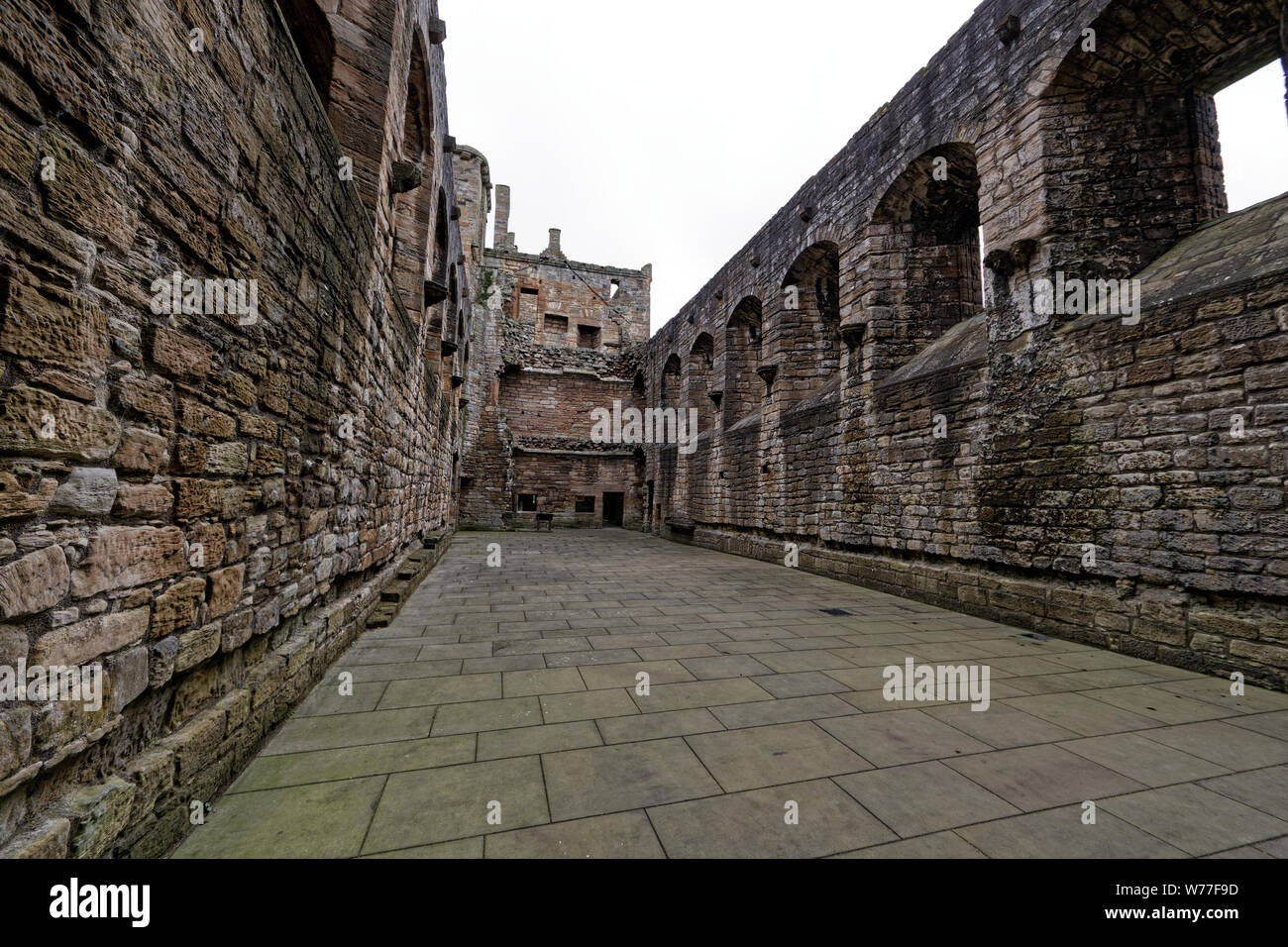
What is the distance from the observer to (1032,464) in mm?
5000

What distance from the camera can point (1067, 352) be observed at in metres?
4.70

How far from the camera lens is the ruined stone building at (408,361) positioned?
4.16ft

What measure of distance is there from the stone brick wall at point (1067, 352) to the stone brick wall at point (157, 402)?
586 centimetres

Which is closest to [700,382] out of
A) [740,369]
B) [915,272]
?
[740,369]

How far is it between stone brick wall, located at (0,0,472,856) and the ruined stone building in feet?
0.04

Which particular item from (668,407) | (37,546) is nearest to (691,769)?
(37,546)

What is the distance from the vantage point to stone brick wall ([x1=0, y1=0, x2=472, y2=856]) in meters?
1.15

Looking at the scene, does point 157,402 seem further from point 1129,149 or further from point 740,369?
point 740,369

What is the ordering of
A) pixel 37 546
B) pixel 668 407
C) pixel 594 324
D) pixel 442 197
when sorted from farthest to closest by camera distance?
pixel 594 324 < pixel 668 407 < pixel 442 197 < pixel 37 546

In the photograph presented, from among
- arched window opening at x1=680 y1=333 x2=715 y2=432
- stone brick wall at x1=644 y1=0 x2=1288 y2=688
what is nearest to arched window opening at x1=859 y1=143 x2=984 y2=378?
stone brick wall at x1=644 y1=0 x2=1288 y2=688

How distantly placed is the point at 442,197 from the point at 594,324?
47.1 feet

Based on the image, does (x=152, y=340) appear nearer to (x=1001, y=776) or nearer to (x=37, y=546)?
(x=37, y=546)

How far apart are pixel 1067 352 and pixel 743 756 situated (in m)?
4.84

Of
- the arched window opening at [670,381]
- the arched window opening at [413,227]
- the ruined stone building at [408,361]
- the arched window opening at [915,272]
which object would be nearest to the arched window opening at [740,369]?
the ruined stone building at [408,361]
